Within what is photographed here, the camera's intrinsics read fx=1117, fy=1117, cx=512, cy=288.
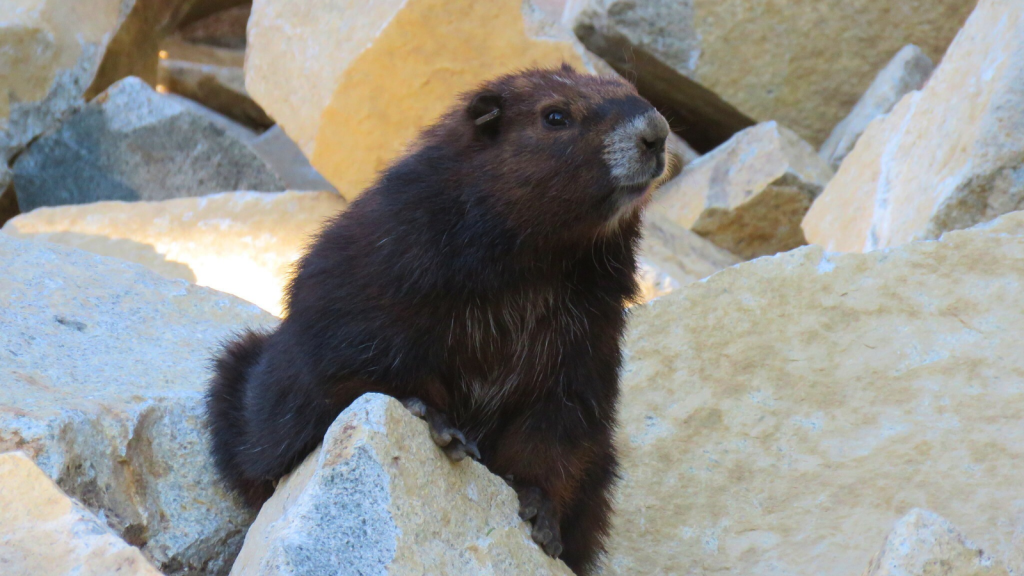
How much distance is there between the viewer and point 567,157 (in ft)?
11.1

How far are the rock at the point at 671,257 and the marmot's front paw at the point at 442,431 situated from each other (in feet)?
9.18

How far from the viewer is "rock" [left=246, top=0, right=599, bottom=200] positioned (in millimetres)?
6562

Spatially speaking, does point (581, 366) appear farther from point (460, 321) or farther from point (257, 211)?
point (257, 211)

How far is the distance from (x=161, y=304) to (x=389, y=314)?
6.66ft

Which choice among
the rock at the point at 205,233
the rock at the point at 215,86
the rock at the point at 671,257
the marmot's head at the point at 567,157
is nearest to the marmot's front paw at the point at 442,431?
the marmot's head at the point at 567,157

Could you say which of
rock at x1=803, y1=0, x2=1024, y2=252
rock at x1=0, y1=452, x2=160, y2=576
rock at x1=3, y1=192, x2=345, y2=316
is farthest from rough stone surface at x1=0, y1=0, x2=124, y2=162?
A: rock at x1=0, y1=452, x2=160, y2=576

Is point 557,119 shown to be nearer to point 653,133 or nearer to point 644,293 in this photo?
point 653,133

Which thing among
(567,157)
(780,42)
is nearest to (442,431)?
(567,157)

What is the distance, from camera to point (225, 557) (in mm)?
3828

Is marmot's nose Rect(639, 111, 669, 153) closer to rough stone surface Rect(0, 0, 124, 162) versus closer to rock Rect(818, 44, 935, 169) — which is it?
rock Rect(818, 44, 935, 169)

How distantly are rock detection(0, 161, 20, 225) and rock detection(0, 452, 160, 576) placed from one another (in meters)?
5.48

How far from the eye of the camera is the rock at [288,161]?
9.59 metres

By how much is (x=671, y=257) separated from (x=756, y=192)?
41.1 inches

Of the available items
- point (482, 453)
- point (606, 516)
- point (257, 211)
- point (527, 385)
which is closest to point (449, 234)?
point (527, 385)
